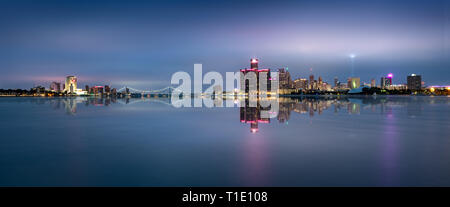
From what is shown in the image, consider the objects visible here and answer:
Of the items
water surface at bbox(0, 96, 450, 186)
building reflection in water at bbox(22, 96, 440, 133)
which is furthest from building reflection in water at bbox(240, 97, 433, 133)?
water surface at bbox(0, 96, 450, 186)

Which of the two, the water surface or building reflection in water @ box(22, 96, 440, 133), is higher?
building reflection in water @ box(22, 96, 440, 133)

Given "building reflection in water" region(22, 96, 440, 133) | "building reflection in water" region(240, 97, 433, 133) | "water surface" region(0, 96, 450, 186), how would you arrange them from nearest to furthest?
"water surface" region(0, 96, 450, 186) < "building reflection in water" region(240, 97, 433, 133) < "building reflection in water" region(22, 96, 440, 133)

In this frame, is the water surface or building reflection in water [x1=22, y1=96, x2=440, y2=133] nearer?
the water surface

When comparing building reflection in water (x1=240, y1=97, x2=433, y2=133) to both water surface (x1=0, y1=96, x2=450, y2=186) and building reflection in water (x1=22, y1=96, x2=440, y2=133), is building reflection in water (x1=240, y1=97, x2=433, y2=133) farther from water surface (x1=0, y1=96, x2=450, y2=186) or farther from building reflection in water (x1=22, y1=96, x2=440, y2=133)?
water surface (x1=0, y1=96, x2=450, y2=186)

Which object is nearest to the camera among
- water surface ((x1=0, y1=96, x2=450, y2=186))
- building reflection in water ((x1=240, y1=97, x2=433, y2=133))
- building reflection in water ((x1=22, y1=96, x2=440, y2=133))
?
water surface ((x1=0, y1=96, x2=450, y2=186))

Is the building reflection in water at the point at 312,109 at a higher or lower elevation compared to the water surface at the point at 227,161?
higher

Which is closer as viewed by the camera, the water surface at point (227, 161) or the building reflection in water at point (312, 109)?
the water surface at point (227, 161)

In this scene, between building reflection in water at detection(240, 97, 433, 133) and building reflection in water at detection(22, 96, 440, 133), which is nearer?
building reflection in water at detection(240, 97, 433, 133)

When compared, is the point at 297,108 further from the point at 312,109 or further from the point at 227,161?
the point at 227,161

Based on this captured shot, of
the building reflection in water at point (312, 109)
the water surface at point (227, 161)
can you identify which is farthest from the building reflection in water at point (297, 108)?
the water surface at point (227, 161)

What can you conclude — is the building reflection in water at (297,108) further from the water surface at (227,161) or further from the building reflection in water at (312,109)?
the water surface at (227,161)

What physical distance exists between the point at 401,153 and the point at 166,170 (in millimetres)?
7521

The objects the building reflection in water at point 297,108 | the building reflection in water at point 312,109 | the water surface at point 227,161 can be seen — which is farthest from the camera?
the building reflection in water at point 297,108
